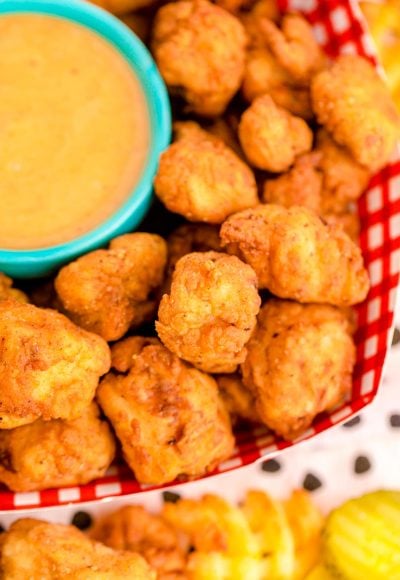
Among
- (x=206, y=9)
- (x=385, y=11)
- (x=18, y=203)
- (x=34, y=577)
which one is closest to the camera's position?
(x=34, y=577)

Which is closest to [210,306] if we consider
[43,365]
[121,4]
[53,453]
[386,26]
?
[43,365]

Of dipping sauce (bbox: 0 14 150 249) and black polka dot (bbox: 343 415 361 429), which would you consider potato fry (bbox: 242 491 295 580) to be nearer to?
black polka dot (bbox: 343 415 361 429)

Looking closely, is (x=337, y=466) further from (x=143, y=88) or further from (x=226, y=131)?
(x=143, y=88)

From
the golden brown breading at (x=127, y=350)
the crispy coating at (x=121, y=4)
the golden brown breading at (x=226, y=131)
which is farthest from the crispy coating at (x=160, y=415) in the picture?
the crispy coating at (x=121, y=4)

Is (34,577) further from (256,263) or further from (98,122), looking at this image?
(98,122)

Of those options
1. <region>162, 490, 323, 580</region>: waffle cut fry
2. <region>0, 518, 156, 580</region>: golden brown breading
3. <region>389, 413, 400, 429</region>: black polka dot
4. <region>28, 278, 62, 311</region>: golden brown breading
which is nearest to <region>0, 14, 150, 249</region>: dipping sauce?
<region>28, 278, 62, 311</region>: golden brown breading

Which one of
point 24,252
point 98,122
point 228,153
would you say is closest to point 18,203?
point 24,252
